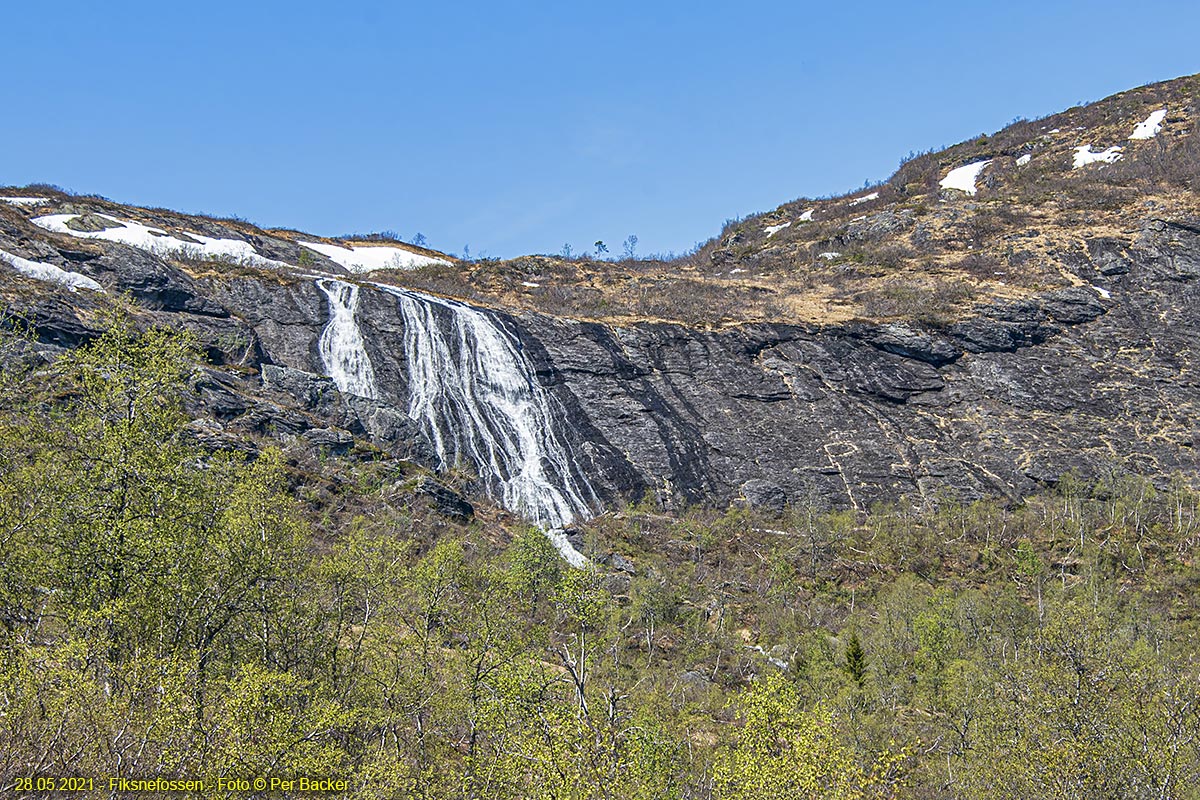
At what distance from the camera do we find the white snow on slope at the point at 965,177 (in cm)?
12255

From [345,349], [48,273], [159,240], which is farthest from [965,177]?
[48,273]

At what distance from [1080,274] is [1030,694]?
75.1m

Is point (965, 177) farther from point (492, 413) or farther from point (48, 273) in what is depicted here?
point (48, 273)

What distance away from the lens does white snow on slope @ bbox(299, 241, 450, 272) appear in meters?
108

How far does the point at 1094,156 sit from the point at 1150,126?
13177mm

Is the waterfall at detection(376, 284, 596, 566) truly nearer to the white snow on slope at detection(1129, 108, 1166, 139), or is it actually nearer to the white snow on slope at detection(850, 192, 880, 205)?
the white snow on slope at detection(850, 192, 880, 205)

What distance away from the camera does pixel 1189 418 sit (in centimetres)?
6481

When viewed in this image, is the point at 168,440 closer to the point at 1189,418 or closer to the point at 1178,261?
the point at 1189,418

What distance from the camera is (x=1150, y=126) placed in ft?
389

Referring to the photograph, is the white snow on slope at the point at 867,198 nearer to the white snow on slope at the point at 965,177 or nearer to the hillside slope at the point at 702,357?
the white snow on slope at the point at 965,177

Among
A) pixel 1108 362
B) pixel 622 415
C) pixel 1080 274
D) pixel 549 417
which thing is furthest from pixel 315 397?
pixel 1080 274

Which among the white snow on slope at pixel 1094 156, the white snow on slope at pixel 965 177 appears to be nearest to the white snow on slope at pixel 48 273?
the white snow on slope at pixel 965 177

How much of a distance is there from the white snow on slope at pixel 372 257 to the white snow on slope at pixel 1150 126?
116968 millimetres

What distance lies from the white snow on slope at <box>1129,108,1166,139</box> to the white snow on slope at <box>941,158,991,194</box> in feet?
71.5
